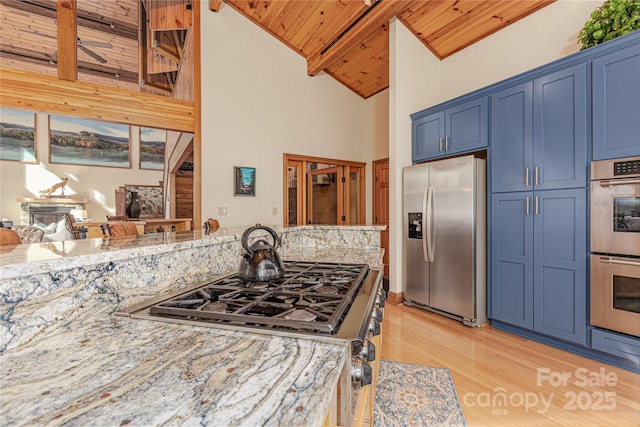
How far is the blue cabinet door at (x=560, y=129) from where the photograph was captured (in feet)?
7.47

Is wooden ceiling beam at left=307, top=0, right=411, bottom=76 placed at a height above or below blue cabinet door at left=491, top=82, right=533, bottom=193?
above

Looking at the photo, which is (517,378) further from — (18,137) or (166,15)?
(18,137)

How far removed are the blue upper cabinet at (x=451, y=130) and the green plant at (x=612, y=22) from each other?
835 millimetres

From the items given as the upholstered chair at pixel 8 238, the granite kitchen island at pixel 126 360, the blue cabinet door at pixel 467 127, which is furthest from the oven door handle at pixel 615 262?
the upholstered chair at pixel 8 238

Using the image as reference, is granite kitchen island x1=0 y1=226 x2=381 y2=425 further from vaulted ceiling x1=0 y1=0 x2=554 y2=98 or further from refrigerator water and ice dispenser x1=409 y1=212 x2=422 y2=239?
vaulted ceiling x1=0 y1=0 x2=554 y2=98

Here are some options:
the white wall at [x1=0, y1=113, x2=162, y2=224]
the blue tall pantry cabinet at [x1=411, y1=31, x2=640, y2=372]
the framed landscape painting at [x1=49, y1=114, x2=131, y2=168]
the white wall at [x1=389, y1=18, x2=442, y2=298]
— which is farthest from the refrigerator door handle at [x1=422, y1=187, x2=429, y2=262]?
the framed landscape painting at [x1=49, y1=114, x2=131, y2=168]

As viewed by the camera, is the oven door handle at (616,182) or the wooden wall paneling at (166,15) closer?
the oven door handle at (616,182)

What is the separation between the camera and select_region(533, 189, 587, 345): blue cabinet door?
2.27 m

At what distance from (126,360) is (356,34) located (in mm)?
4061

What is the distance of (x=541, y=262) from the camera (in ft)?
8.27

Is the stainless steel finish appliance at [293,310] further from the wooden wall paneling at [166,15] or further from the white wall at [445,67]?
the wooden wall paneling at [166,15]

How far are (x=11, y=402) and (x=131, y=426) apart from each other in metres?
0.21

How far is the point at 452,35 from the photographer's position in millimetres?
3598

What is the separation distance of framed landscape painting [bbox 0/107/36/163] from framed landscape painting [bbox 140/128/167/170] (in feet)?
6.73
